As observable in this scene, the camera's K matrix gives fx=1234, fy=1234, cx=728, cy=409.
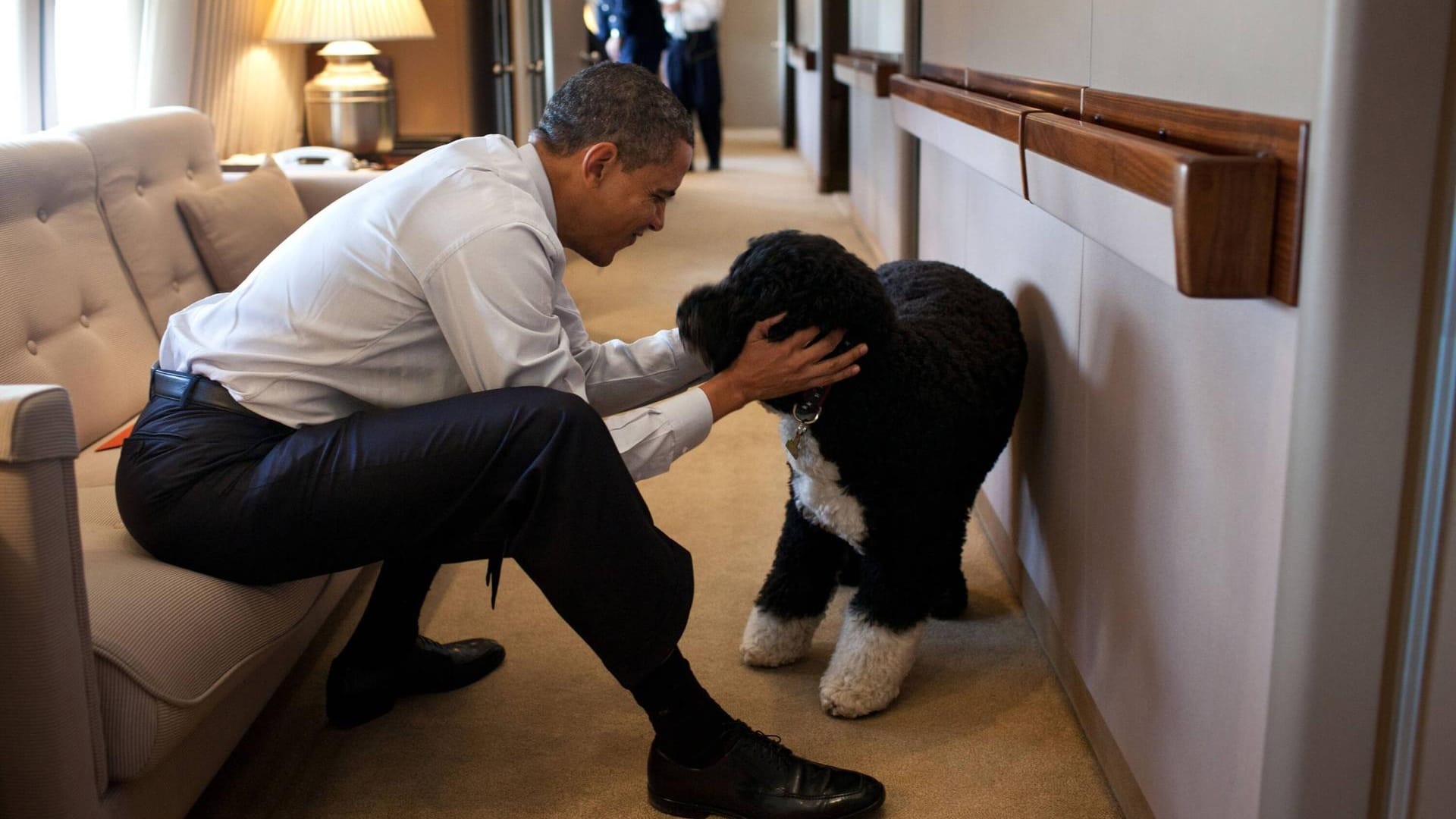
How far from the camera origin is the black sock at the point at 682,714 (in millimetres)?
1561

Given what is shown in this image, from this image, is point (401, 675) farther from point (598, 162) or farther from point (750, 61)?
point (750, 61)

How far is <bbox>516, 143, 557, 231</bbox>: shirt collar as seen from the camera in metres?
1.61

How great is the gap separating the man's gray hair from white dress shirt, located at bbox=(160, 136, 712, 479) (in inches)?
2.5

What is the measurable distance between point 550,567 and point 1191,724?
0.74 meters

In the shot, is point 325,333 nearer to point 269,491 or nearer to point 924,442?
point 269,491

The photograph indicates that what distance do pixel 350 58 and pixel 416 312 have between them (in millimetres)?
2718

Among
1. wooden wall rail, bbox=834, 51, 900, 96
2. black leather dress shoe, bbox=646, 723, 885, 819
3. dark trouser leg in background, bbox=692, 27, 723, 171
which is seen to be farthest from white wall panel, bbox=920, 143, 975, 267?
dark trouser leg in background, bbox=692, 27, 723, 171

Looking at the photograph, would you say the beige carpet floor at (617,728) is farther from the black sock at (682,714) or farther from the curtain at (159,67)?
the curtain at (159,67)

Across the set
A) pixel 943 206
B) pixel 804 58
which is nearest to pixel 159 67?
pixel 943 206

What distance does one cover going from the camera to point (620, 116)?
1.56 metres

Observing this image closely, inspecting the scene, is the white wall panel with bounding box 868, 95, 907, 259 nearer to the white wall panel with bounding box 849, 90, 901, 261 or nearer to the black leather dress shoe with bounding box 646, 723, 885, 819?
the white wall panel with bounding box 849, 90, 901, 261

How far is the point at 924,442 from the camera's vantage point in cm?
176

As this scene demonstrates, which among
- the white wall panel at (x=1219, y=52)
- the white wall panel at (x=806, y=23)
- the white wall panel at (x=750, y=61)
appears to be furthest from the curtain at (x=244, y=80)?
the white wall panel at (x=750, y=61)

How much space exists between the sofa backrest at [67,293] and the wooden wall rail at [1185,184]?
58.1 inches
